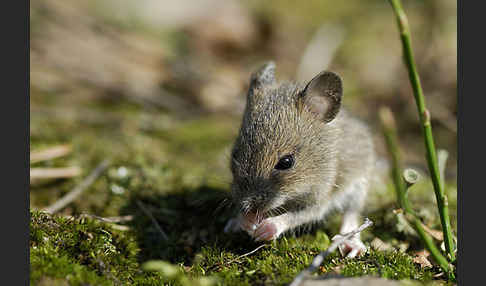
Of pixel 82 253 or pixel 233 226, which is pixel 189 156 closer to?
pixel 233 226

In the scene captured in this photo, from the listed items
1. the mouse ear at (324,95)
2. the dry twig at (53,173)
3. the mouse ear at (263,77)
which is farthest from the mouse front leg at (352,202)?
the dry twig at (53,173)

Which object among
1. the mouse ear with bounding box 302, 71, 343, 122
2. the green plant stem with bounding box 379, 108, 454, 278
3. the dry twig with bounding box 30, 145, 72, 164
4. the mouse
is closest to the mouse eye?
the mouse

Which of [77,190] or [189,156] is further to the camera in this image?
[189,156]

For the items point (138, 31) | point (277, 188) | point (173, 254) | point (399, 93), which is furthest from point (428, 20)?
point (173, 254)

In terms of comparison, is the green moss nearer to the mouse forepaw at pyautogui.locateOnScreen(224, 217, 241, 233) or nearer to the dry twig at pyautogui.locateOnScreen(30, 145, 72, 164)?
the mouse forepaw at pyautogui.locateOnScreen(224, 217, 241, 233)

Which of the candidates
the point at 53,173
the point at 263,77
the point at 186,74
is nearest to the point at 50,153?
the point at 53,173

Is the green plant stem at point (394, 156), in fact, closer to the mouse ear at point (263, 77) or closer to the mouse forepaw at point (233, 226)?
the mouse forepaw at point (233, 226)
